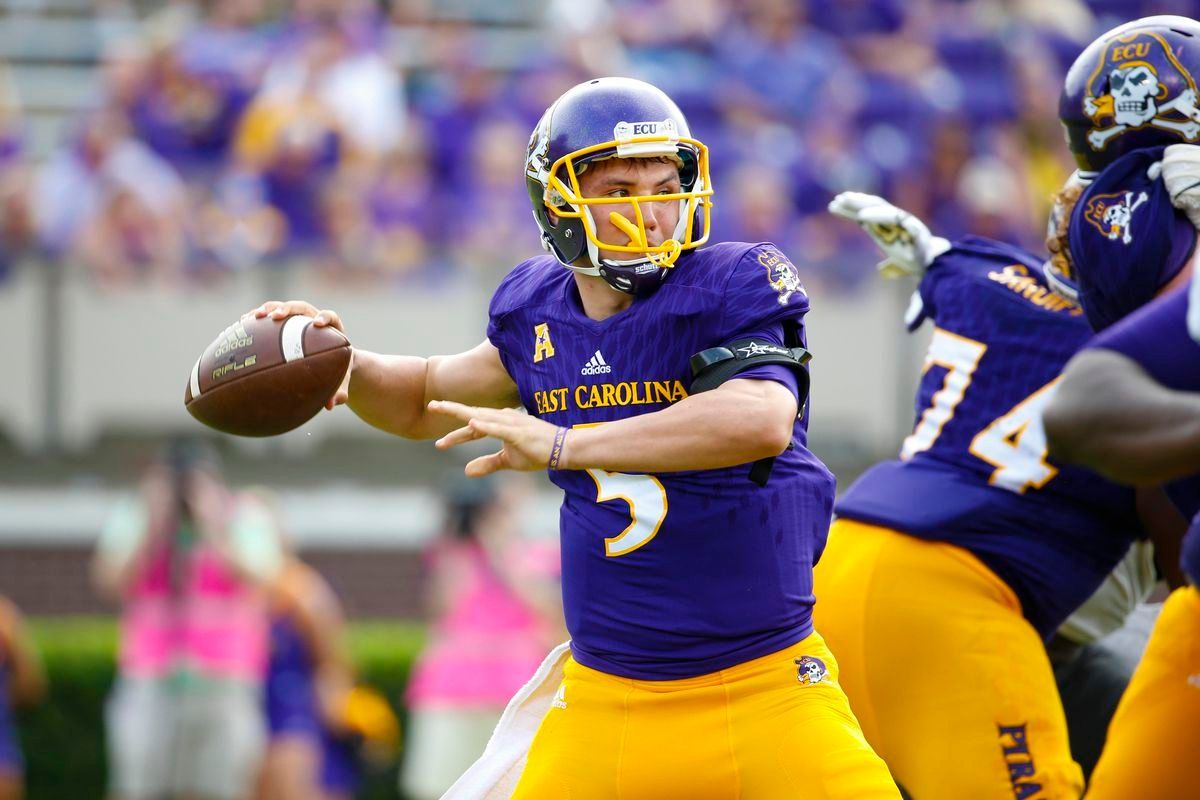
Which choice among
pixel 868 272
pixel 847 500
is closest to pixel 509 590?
pixel 868 272

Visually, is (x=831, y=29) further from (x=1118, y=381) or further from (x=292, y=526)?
(x=1118, y=381)

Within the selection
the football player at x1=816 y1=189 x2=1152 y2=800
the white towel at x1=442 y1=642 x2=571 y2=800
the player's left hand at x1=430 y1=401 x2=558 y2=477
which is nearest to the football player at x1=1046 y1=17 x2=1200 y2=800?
the football player at x1=816 y1=189 x2=1152 y2=800

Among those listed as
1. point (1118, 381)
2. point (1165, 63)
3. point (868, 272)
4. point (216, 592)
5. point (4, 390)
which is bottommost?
point (216, 592)

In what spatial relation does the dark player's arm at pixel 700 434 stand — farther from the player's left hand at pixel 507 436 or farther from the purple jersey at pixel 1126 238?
the purple jersey at pixel 1126 238

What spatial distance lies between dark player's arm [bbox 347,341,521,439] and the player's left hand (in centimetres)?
62

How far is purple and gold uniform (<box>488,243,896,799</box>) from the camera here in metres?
3.24

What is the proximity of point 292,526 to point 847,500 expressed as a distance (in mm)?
5536

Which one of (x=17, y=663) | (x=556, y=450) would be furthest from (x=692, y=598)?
(x=17, y=663)

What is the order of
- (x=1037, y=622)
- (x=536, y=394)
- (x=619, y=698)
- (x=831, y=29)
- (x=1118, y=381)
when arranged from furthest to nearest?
1. (x=831, y=29)
2. (x=1037, y=622)
3. (x=536, y=394)
4. (x=619, y=698)
5. (x=1118, y=381)

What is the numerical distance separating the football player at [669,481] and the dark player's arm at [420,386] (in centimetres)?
28

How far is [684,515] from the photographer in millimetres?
3316

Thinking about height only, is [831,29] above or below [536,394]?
above

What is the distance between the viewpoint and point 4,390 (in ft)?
29.3

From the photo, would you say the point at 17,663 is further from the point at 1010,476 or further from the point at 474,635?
the point at 1010,476
